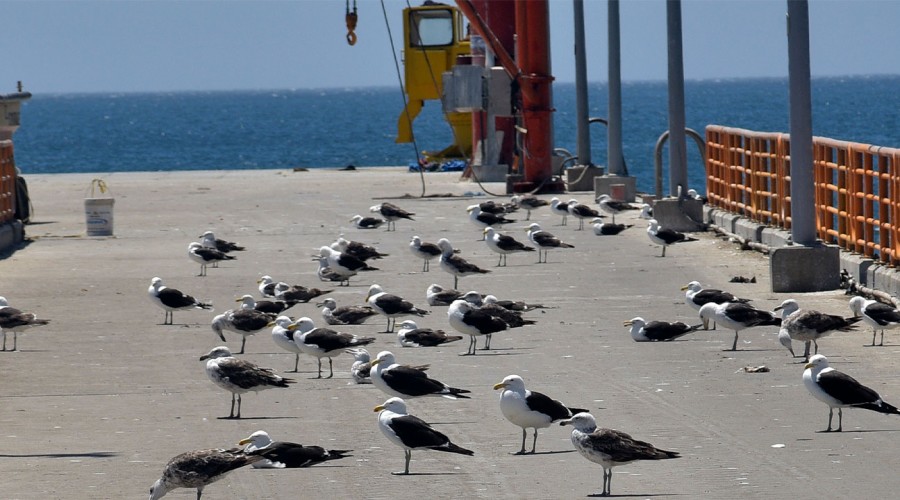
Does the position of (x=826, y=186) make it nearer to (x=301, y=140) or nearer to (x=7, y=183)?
(x=7, y=183)

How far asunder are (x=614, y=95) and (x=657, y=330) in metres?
20.5

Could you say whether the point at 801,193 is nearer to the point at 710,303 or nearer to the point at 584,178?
the point at 710,303

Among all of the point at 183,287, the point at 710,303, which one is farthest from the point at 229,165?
the point at 710,303

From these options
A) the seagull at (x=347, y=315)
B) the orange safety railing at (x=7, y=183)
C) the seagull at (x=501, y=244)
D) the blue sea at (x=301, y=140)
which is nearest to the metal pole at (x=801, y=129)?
the seagull at (x=501, y=244)

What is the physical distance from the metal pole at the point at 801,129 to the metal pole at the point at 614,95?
1542 centimetres

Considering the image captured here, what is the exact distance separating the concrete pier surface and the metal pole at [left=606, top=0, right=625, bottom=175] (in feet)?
29.5

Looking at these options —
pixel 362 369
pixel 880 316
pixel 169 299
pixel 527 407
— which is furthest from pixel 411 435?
pixel 169 299

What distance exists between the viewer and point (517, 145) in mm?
39562

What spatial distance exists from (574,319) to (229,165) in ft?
262

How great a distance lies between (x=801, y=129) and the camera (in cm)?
1978

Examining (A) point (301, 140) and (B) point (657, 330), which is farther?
(A) point (301, 140)

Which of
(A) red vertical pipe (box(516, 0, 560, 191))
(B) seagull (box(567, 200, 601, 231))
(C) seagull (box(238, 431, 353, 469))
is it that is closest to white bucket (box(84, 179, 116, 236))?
(B) seagull (box(567, 200, 601, 231))

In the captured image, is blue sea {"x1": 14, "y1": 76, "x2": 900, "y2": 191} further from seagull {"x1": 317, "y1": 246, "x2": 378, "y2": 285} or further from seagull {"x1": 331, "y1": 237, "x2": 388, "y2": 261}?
seagull {"x1": 317, "y1": 246, "x2": 378, "y2": 285}

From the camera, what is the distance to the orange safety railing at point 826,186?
19172mm
